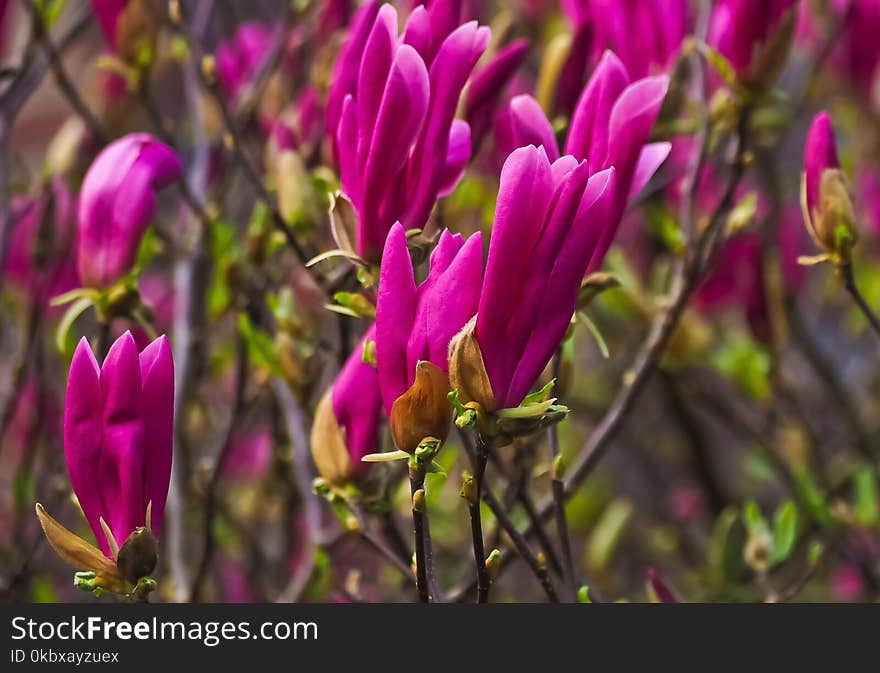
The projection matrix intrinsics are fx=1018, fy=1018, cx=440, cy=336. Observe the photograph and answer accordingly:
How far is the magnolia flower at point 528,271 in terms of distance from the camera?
47 centimetres

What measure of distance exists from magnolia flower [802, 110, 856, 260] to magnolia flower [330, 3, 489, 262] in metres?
0.23

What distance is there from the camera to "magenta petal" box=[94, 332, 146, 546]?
1.65 feet

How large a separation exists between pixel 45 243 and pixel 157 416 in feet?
1.60

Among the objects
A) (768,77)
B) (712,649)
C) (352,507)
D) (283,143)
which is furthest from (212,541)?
(768,77)

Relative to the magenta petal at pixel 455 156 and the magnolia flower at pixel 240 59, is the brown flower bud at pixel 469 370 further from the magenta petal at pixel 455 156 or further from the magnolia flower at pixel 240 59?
the magnolia flower at pixel 240 59

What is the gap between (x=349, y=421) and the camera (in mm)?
624

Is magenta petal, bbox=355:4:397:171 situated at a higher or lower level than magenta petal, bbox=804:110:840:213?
higher

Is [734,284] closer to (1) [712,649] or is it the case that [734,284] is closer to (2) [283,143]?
(2) [283,143]

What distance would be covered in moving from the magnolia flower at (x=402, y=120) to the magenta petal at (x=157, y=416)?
0.40ft

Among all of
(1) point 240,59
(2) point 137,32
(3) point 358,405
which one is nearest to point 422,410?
(3) point 358,405


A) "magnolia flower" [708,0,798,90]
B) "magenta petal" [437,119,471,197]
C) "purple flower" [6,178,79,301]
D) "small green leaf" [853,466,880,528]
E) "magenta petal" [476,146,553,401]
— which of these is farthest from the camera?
"small green leaf" [853,466,880,528]

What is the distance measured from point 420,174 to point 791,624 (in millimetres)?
313

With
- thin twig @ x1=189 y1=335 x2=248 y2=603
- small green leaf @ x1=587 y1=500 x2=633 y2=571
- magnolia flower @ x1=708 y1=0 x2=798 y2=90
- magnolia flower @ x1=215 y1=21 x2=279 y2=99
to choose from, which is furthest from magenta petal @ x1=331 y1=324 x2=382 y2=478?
small green leaf @ x1=587 y1=500 x2=633 y2=571

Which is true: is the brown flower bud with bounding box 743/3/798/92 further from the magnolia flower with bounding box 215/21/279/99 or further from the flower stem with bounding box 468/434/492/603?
the magnolia flower with bounding box 215/21/279/99
